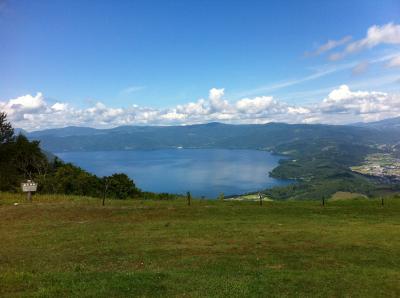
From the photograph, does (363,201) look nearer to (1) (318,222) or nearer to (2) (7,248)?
(1) (318,222)

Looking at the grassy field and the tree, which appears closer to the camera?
the grassy field

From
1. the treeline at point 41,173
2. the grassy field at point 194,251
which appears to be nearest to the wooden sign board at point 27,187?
the grassy field at point 194,251

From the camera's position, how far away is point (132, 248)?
14961 mm

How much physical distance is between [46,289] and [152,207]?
15.3 meters

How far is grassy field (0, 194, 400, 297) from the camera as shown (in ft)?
34.9

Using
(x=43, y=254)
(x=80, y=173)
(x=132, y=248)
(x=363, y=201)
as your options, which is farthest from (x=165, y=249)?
(x=80, y=173)

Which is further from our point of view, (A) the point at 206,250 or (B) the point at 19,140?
(B) the point at 19,140

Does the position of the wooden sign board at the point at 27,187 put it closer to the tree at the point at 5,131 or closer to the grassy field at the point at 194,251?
the grassy field at the point at 194,251

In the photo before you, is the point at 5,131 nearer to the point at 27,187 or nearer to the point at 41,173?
the point at 41,173

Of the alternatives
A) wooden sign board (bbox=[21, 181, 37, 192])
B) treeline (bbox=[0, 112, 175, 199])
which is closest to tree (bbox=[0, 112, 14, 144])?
treeline (bbox=[0, 112, 175, 199])

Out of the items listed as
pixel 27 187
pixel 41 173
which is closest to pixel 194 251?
pixel 27 187

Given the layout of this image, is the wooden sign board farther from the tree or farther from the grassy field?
the tree

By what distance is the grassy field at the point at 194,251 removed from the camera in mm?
10648

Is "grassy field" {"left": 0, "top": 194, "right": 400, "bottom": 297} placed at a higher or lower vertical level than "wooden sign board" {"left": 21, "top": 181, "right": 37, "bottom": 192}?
lower
